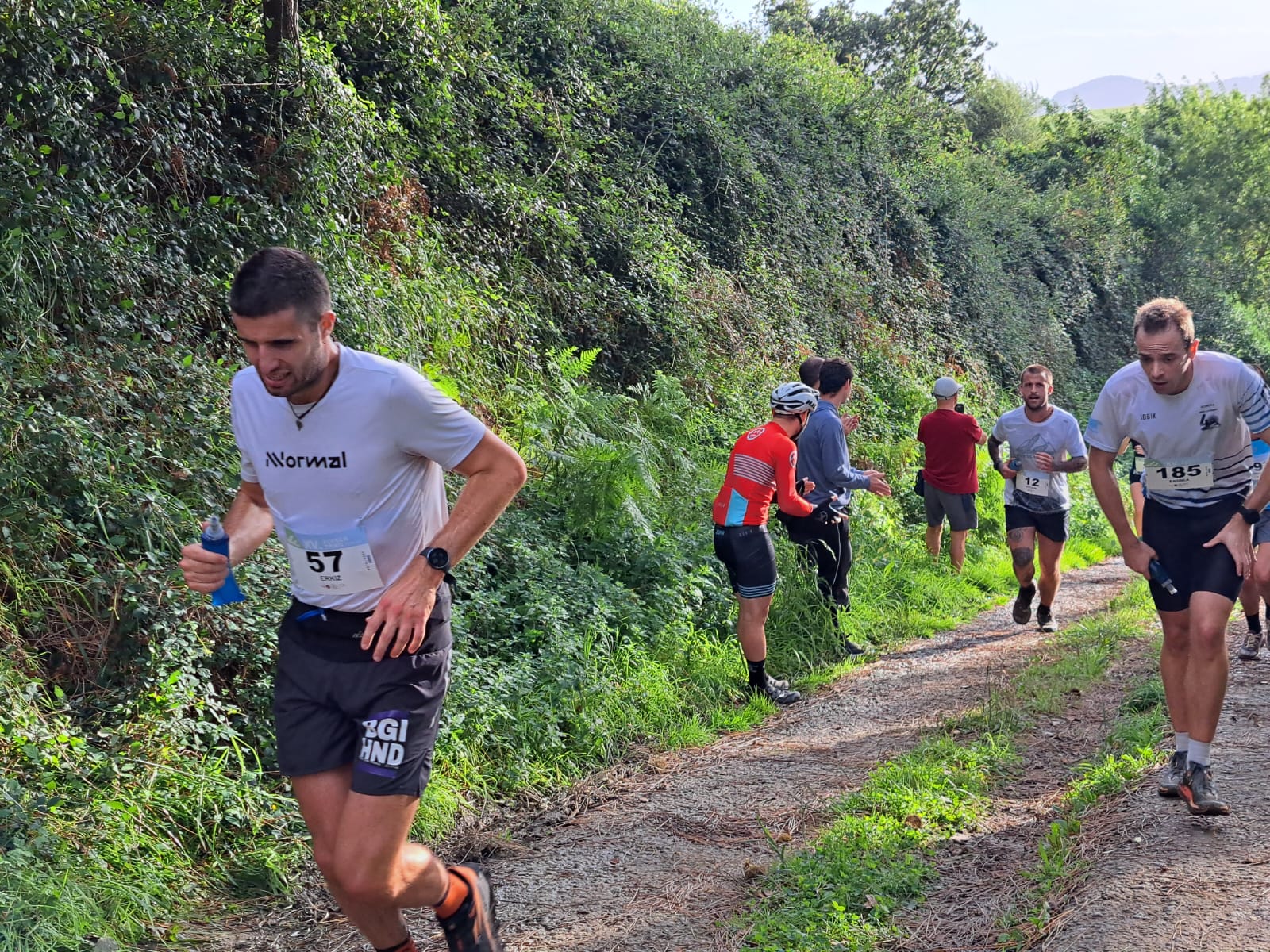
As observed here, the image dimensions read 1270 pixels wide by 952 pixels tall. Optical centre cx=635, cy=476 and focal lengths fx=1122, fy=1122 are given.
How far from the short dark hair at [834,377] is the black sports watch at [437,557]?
6.70 metres

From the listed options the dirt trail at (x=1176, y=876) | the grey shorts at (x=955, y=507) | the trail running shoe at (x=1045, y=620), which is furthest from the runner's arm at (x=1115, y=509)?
the grey shorts at (x=955, y=507)

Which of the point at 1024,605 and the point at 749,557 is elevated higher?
the point at 749,557

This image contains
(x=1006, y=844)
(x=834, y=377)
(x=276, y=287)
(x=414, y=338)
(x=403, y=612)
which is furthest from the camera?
(x=834, y=377)

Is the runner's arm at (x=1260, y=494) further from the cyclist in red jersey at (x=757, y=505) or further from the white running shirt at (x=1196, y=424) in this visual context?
the cyclist in red jersey at (x=757, y=505)

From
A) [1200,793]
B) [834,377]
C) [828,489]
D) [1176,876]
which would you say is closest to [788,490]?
[828,489]

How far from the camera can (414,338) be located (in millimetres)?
9016

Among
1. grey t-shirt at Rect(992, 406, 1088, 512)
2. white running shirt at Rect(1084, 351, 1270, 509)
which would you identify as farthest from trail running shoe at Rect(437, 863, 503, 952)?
grey t-shirt at Rect(992, 406, 1088, 512)

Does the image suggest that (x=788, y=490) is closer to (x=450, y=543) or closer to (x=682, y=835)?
(x=682, y=835)

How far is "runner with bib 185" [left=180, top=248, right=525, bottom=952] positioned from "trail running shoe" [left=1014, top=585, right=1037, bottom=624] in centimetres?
826

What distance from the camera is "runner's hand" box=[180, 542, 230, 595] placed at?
3504 mm

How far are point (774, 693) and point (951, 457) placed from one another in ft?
15.8

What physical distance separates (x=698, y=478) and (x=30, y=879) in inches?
282

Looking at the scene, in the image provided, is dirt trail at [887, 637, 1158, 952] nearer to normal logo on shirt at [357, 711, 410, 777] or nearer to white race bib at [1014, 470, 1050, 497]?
normal logo on shirt at [357, 711, 410, 777]

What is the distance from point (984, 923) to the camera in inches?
172
